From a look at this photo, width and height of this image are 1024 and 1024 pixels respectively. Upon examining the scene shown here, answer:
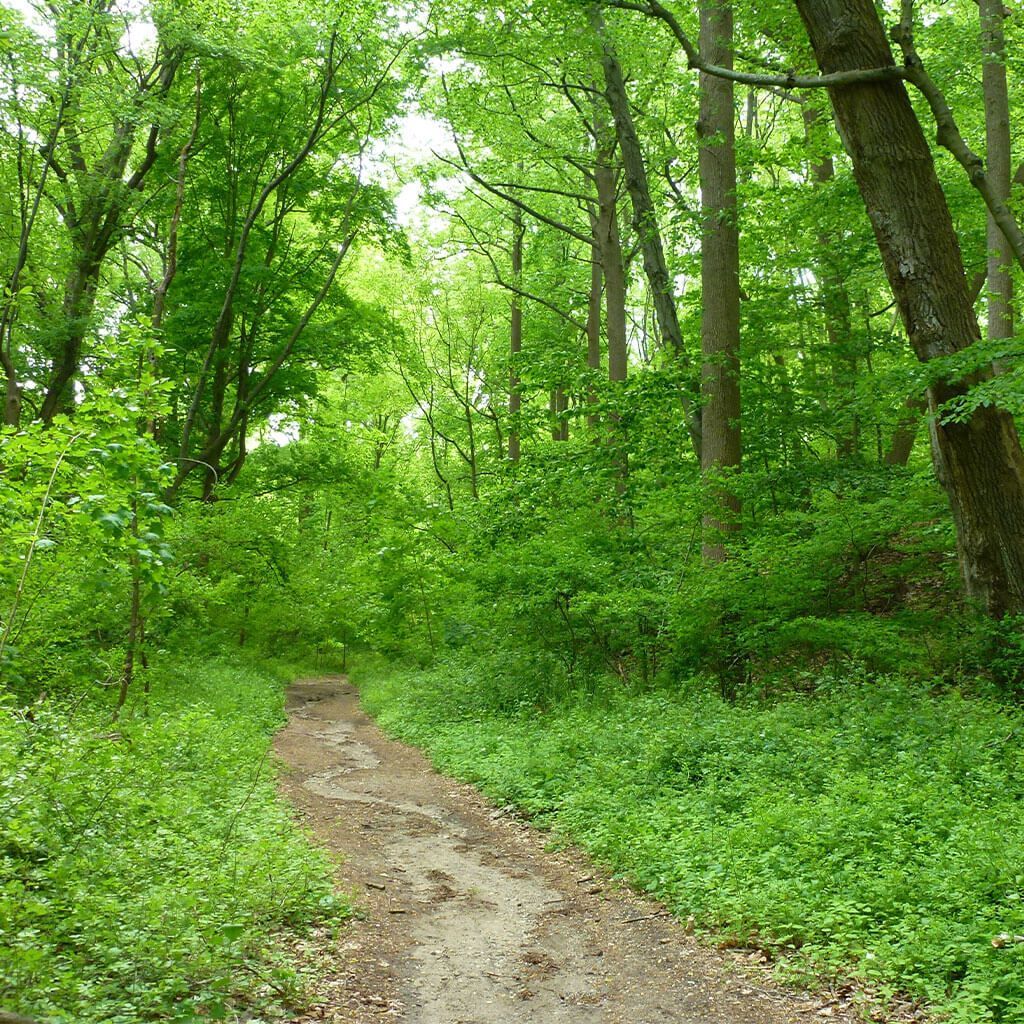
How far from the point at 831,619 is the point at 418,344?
938 inches

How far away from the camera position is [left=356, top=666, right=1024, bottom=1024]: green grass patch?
14.0 feet

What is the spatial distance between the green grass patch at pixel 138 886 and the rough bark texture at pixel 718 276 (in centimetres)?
748

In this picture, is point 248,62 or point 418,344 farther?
point 418,344

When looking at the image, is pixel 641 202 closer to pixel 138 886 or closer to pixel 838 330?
pixel 838 330

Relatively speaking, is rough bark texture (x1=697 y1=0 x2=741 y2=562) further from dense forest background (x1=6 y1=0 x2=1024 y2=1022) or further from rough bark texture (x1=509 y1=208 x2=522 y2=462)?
rough bark texture (x1=509 y1=208 x2=522 y2=462)

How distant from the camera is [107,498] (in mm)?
5254

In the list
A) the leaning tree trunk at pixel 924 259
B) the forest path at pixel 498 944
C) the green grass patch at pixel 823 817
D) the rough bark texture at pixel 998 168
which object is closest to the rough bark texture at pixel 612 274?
the rough bark texture at pixel 998 168

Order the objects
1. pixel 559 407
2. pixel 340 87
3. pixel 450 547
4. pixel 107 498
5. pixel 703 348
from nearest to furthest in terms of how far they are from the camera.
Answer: pixel 107 498
pixel 703 348
pixel 340 87
pixel 450 547
pixel 559 407

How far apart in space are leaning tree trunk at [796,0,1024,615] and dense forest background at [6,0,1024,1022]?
4cm

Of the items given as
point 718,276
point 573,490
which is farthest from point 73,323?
point 718,276

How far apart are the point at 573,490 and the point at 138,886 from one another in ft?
34.1

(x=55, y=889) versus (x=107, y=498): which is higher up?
(x=107, y=498)

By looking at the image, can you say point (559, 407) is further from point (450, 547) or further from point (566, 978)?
point (566, 978)

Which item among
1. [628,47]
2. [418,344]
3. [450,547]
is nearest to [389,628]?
[450,547]
